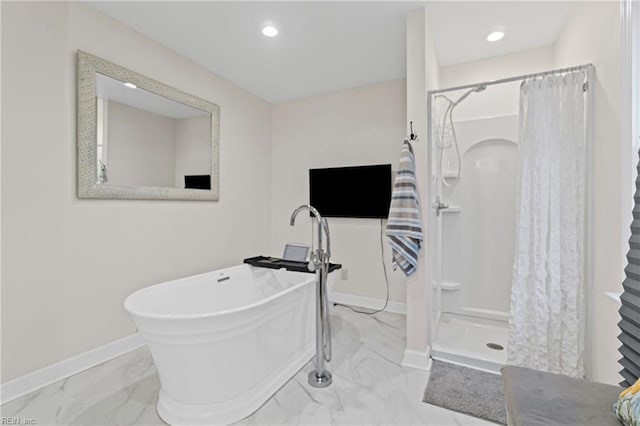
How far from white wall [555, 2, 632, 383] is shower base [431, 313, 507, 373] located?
0.60 metres

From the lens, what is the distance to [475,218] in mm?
2949

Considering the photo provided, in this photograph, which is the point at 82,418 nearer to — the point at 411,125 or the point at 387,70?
the point at 411,125

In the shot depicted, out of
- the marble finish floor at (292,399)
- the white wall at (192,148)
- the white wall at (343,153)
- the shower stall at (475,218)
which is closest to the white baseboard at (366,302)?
the white wall at (343,153)

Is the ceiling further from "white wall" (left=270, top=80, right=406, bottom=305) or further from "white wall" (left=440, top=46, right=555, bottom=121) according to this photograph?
"white wall" (left=270, top=80, right=406, bottom=305)

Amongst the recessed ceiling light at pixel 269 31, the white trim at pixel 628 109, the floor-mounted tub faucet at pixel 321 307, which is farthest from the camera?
the recessed ceiling light at pixel 269 31

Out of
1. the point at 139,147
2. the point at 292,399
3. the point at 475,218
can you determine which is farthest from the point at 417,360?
the point at 139,147

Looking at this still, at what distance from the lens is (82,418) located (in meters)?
1.56

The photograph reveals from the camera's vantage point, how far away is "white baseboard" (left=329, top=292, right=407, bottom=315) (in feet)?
10.5

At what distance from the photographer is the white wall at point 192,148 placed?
9.09 ft

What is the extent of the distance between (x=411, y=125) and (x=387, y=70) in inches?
47.7

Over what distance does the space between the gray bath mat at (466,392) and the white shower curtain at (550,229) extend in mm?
235

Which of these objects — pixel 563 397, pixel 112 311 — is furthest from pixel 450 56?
pixel 112 311

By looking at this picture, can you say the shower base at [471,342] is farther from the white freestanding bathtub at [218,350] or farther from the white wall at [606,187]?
the white freestanding bathtub at [218,350]

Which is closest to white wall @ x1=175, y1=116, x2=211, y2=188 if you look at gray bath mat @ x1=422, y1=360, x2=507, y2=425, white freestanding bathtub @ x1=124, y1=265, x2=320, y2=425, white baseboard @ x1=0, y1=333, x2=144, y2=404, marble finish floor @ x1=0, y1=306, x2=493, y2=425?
white freestanding bathtub @ x1=124, y1=265, x2=320, y2=425
